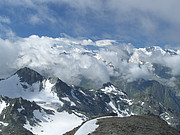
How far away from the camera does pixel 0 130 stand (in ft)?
634

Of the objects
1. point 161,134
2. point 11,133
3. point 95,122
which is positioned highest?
point 11,133

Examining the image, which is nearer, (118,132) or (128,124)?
(118,132)

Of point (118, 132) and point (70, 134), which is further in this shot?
point (70, 134)

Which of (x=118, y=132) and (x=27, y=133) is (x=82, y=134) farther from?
(x=27, y=133)

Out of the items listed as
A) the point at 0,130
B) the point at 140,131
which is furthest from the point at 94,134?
the point at 0,130

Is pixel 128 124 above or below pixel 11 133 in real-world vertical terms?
below

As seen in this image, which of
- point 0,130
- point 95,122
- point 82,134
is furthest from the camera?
point 0,130

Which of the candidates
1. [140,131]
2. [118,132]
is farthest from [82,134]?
[140,131]

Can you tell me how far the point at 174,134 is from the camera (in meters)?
46.7

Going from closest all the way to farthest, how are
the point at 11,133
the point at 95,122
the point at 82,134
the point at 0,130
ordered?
the point at 82,134 < the point at 95,122 < the point at 11,133 < the point at 0,130

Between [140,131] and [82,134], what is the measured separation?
1266cm

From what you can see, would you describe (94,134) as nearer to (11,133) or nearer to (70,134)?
(70,134)

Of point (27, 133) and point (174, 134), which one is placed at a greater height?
point (27, 133)

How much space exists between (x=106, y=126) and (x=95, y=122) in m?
7.37
